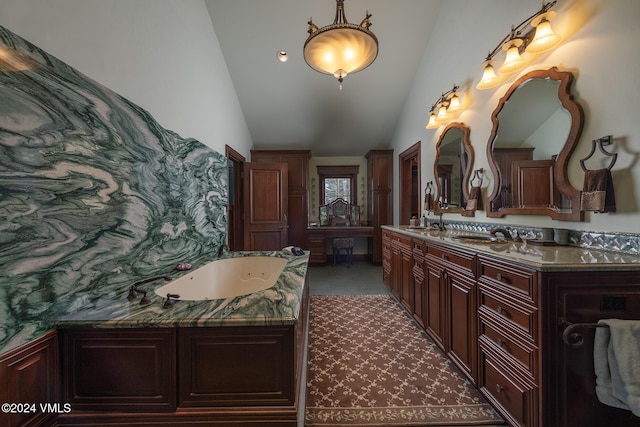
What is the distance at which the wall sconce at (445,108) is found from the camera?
257cm

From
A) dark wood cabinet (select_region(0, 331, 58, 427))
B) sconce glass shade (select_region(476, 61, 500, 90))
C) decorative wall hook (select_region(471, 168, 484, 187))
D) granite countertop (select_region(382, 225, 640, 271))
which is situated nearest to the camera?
dark wood cabinet (select_region(0, 331, 58, 427))

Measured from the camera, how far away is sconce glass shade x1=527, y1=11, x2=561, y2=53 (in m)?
1.52

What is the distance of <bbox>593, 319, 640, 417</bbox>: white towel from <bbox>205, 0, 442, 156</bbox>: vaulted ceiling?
3072mm

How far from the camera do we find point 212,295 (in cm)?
216

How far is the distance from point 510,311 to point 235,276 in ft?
7.34

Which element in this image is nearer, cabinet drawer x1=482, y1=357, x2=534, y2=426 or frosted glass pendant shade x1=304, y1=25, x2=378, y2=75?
cabinet drawer x1=482, y1=357, x2=534, y2=426

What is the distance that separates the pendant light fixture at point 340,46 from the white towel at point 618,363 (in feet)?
6.06

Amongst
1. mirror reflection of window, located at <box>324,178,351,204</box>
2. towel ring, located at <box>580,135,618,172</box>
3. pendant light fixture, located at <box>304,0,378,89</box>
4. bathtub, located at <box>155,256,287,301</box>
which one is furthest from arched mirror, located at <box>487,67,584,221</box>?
mirror reflection of window, located at <box>324,178,351,204</box>

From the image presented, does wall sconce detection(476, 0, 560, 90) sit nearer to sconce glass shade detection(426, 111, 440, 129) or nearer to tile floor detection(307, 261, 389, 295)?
sconce glass shade detection(426, 111, 440, 129)

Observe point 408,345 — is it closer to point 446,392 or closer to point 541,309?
point 446,392

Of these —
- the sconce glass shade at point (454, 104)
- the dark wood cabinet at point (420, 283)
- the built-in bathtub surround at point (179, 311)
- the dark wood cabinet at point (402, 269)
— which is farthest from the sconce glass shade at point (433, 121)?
the built-in bathtub surround at point (179, 311)

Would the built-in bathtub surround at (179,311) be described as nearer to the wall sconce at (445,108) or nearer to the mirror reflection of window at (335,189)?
the wall sconce at (445,108)

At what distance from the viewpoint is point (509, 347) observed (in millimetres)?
1247

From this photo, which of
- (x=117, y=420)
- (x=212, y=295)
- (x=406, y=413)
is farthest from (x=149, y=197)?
(x=406, y=413)
